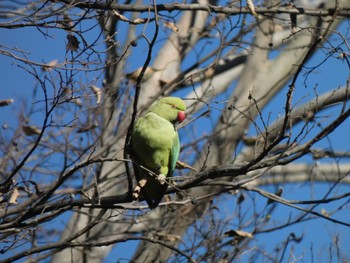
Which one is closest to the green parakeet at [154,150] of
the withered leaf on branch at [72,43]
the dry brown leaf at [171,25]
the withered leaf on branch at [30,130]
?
the withered leaf on branch at [72,43]

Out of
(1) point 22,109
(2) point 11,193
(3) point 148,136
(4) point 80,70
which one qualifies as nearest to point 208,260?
(3) point 148,136

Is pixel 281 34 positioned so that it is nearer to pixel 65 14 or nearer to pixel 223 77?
pixel 223 77

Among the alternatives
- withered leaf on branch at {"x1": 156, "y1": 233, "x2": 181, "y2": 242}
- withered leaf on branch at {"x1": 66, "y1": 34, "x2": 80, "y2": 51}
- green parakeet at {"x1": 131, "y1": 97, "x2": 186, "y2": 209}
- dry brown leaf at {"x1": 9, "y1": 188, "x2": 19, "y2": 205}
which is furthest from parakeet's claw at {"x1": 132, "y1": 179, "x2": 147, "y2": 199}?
withered leaf on branch at {"x1": 66, "y1": 34, "x2": 80, "y2": 51}

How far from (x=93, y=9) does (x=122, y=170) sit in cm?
324

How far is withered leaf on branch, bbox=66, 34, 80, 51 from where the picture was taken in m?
3.40

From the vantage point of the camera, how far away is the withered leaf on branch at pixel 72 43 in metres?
3.40

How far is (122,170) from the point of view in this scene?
268 inches

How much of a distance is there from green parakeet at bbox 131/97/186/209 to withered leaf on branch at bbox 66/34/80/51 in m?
0.74

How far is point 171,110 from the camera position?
4.15 meters

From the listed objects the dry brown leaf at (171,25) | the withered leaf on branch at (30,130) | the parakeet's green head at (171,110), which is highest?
the dry brown leaf at (171,25)

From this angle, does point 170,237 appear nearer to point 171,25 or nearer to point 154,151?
point 154,151

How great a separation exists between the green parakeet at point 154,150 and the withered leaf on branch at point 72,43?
739mm

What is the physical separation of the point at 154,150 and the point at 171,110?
44 cm

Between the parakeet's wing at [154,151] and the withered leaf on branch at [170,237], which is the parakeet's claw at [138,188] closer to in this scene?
the parakeet's wing at [154,151]
